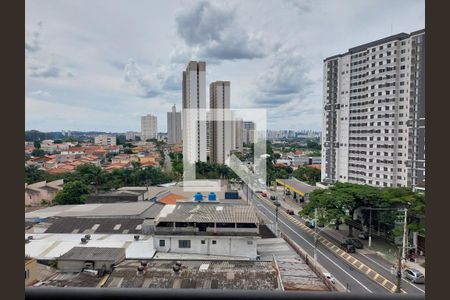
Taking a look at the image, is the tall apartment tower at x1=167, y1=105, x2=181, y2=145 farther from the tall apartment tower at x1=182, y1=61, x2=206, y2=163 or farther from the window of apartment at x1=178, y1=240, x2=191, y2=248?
the window of apartment at x1=178, y1=240, x2=191, y2=248

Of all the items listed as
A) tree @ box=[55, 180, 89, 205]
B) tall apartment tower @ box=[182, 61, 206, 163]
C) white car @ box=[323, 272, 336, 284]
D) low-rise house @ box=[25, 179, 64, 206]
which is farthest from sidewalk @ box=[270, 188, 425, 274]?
low-rise house @ box=[25, 179, 64, 206]

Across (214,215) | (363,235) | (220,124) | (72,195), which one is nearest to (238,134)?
(220,124)

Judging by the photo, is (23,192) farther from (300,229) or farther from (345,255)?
(300,229)

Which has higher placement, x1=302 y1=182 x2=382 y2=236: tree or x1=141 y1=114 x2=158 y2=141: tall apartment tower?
x1=141 y1=114 x2=158 y2=141: tall apartment tower

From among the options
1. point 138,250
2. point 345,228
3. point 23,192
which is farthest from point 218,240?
point 23,192

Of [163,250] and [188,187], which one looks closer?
[163,250]

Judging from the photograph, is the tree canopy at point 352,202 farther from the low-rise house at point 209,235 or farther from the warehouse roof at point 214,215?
the low-rise house at point 209,235
